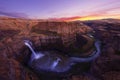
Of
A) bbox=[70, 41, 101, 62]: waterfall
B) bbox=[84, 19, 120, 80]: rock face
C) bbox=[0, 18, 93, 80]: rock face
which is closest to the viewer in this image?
bbox=[0, 18, 93, 80]: rock face

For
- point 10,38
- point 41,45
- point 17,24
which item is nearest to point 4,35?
point 10,38

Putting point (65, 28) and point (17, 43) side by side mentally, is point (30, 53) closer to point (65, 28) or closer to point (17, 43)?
point (17, 43)

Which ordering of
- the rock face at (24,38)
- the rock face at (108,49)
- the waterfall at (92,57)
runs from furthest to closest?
the waterfall at (92,57) → the rock face at (108,49) → the rock face at (24,38)

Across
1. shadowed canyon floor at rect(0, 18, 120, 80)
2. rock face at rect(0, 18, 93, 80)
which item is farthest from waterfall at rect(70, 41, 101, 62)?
rock face at rect(0, 18, 93, 80)

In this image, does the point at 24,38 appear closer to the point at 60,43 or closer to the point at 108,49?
the point at 60,43

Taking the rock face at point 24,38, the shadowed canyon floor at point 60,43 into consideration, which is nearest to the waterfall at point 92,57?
the shadowed canyon floor at point 60,43

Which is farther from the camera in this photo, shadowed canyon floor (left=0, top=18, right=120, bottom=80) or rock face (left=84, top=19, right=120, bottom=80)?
rock face (left=84, top=19, right=120, bottom=80)

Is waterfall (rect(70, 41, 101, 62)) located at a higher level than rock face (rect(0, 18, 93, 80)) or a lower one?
lower

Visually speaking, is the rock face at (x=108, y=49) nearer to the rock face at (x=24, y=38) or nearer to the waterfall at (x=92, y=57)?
the waterfall at (x=92, y=57)

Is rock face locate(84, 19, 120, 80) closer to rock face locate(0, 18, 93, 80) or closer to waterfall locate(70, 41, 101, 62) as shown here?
→ waterfall locate(70, 41, 101, 62)
